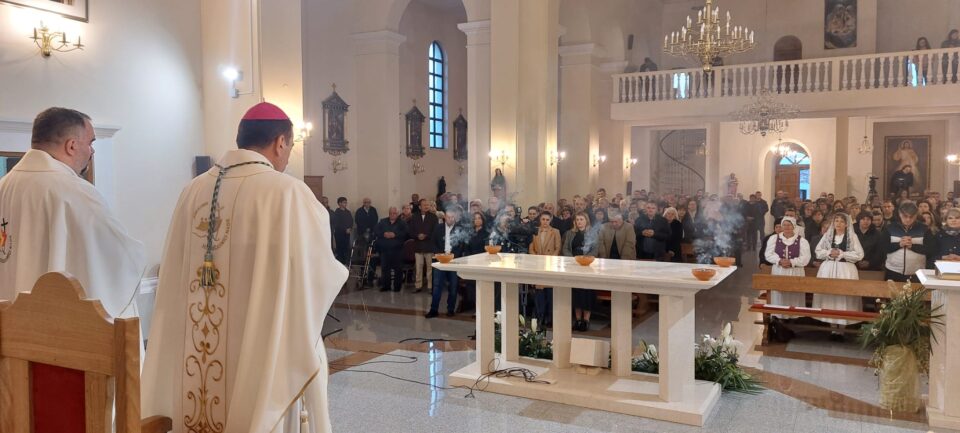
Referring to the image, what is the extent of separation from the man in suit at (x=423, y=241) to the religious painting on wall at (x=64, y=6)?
6089mm

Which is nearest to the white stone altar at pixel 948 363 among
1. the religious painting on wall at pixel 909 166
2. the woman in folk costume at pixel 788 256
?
the woman in folk costume at pixel 788 256

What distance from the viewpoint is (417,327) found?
877 cm

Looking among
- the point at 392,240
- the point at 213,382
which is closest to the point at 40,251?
the point at 213,382

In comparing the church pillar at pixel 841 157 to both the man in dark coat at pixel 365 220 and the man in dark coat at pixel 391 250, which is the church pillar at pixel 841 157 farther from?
the man in dark coat at pixel 391 250

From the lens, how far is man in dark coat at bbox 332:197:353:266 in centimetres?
1395

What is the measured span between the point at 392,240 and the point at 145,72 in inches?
194

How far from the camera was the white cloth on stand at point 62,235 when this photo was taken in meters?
3.43

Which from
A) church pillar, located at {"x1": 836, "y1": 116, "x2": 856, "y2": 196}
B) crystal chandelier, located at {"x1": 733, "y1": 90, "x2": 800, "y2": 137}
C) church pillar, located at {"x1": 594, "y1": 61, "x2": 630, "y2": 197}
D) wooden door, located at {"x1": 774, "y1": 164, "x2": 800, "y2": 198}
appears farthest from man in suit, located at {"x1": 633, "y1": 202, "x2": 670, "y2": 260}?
wooden door, located at {"x1": 774, "y1": 164, "x2": 800, "y2": 198}

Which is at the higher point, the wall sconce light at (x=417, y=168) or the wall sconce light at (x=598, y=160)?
the wall sconce light at (x=598, y=160)

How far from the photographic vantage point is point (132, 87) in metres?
7.72

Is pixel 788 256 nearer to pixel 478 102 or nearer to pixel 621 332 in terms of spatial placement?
pixel 621 332

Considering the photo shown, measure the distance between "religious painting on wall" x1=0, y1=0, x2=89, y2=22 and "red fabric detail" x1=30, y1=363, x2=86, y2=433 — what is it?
5.99 meters

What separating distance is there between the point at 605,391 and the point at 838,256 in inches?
156

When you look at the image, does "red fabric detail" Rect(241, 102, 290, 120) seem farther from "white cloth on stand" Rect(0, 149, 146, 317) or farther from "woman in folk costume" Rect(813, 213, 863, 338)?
"woman in folk costume" Rect(813, 213, 863, 338)
